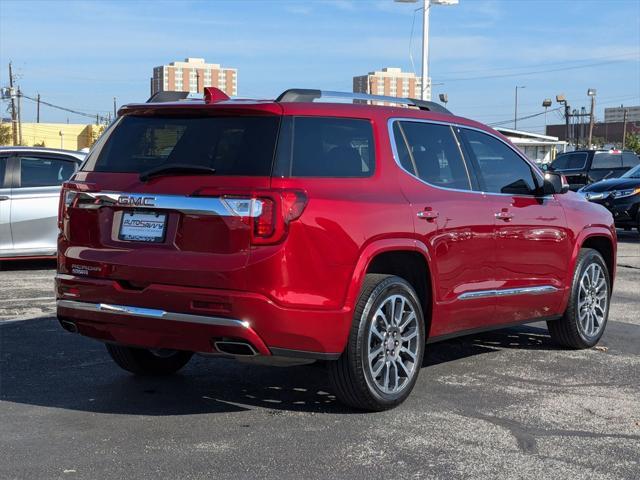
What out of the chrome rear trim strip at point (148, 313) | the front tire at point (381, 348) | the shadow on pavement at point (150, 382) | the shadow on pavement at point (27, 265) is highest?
the chrome rear trim strip at point (148, 313)

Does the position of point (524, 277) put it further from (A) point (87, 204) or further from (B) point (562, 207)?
(A) point (87, 204)

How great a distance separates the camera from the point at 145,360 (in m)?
6.43

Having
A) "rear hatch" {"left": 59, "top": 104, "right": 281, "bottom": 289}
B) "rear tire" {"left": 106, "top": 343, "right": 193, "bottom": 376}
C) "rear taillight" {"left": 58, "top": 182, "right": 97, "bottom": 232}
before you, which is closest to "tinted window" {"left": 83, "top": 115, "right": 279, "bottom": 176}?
"rear hatch" {"left": 59, "top": 104, "right": 281, "bottom": 289}

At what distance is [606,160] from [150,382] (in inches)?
873

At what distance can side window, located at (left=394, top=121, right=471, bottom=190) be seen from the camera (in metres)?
5.92

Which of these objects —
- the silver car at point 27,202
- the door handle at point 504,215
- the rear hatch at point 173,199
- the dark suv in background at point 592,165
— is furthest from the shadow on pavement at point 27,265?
the dark suv in background at point 592,165

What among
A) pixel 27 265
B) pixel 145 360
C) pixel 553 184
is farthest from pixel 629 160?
pixel 145 360

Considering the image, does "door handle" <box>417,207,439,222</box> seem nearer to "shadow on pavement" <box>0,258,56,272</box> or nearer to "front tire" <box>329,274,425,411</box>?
"front tire" <box>329,274,425,411</box>

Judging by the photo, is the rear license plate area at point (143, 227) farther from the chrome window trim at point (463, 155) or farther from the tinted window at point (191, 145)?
the chrome window trim at point (463, 155)

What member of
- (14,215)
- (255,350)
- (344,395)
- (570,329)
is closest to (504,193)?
(570,329)

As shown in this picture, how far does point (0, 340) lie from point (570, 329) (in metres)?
4.61

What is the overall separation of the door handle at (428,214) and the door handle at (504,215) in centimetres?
79

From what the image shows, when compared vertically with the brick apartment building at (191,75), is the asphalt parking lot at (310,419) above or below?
below

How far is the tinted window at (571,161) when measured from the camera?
26297 millimetres
